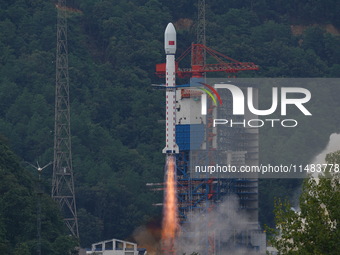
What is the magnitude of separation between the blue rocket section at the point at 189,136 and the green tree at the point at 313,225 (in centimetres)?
7419

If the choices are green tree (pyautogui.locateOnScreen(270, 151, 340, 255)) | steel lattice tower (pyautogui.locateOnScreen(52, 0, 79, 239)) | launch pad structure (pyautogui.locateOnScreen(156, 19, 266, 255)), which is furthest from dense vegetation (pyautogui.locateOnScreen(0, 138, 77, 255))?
green tree (pyautogui.locateOnScreen(270, 151, 340, 255))

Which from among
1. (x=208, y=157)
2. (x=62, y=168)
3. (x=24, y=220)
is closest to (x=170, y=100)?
(x=208, y=157)

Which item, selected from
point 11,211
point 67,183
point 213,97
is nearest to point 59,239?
point 11,211

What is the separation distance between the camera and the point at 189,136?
17038 centimetres

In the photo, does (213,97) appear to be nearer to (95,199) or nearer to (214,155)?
(214,155)

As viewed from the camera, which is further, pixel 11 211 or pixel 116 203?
pixel 116 203

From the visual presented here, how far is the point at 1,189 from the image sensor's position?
5945 inches

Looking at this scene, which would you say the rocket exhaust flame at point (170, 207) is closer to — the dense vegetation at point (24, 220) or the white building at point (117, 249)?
the white building at point (117, 249)

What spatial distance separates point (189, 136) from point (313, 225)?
257 feet

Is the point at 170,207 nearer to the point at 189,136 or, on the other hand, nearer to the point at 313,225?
the point at 189,136

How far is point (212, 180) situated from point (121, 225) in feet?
60.7

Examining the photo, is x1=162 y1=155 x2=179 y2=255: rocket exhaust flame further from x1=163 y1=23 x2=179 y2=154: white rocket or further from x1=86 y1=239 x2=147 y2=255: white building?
x1=86 y1=239 x2=147 y2=255: white building

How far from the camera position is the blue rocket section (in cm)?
16925

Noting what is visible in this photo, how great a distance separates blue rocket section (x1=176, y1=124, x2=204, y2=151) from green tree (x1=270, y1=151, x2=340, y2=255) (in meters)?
74.2
